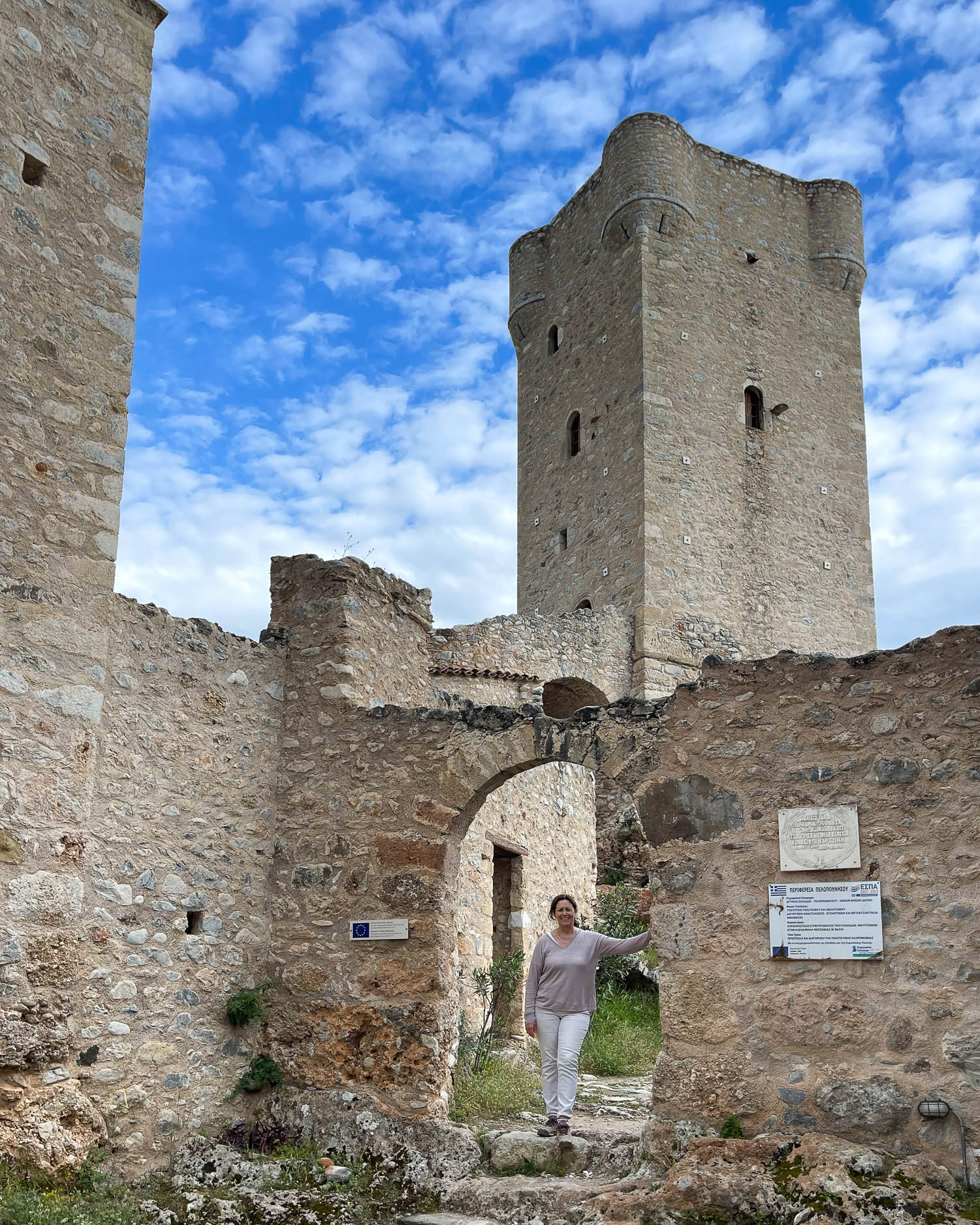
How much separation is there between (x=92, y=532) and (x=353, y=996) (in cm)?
299

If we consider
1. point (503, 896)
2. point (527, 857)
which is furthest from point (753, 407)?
point (503, 896)

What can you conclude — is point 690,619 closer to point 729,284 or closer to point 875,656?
point 729,284

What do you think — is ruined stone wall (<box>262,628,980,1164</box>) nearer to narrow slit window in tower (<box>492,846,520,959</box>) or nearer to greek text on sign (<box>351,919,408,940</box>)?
greek text on sign (<box>351,919,408,940</box>)

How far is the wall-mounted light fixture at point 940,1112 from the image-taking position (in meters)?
5.13

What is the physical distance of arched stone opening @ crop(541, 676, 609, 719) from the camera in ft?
51.3

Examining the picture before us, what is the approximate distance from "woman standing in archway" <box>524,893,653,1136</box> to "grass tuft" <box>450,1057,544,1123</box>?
75 cm

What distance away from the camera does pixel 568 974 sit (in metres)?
6.33

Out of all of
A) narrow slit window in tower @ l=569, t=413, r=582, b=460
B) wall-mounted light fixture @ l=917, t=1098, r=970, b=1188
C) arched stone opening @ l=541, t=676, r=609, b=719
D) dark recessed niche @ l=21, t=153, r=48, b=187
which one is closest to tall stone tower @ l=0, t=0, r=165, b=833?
dark recessed niche @ l=21, t=153, r=48, b=187

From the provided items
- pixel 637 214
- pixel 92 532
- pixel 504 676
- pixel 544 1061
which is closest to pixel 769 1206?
pixel 544 1061

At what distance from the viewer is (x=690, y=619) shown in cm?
1727

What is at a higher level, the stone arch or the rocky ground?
the stone arch

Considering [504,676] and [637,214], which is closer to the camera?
[504,676]

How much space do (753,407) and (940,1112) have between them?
15.2 metres

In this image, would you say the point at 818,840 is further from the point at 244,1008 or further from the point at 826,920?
the point at 244,1008
